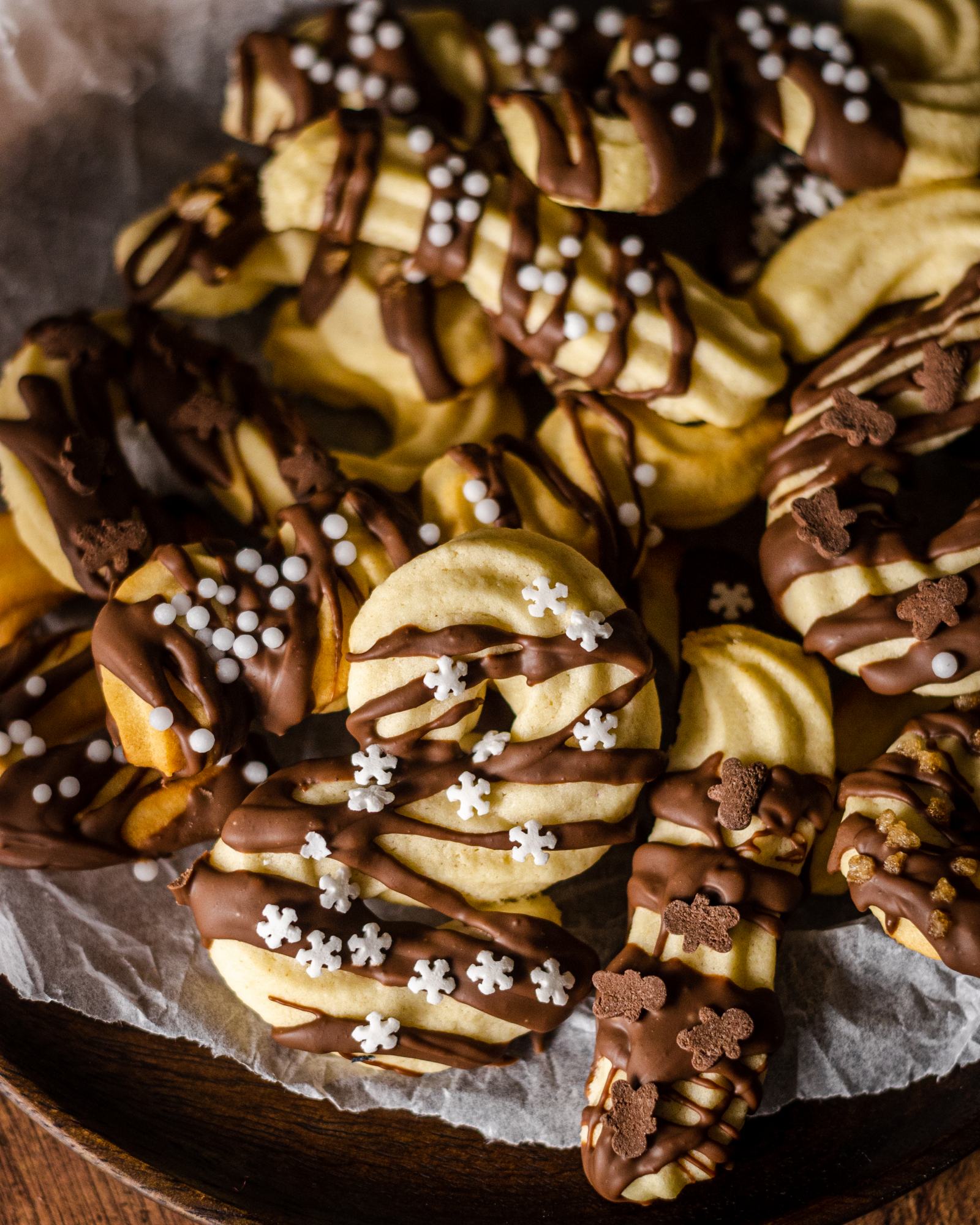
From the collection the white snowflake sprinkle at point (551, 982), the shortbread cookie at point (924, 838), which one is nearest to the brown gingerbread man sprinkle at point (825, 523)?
the shortbread cookie at point (924, 838)

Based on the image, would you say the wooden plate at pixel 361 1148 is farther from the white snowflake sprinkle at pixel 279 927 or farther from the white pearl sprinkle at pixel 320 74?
the white pearl sprinkle at pixel 320 74

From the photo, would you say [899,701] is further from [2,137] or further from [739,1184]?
[2,137]

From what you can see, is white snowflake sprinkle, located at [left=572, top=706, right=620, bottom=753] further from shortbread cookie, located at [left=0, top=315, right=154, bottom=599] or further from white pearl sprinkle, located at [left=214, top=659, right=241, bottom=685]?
shortbread cookie, located at [left=0, top=315, right=154, bottom=599]

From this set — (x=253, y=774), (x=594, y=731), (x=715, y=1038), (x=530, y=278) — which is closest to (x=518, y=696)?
(x=594, y=731)

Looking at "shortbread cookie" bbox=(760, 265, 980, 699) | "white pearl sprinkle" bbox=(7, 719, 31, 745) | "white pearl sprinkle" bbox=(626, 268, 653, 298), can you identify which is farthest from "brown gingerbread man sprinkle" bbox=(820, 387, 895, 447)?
"white pearl sprinkle" bbox=(7, 719, 31, 745)

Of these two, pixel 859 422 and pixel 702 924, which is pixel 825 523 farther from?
pixel 702 924

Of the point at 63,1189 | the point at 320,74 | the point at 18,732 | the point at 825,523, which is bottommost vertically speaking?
the point at 63,1189

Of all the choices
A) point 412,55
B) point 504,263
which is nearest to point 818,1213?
point 504,263
